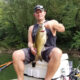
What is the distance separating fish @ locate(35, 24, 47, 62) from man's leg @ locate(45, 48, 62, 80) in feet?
0.60

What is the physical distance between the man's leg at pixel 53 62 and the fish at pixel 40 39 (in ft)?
0.60

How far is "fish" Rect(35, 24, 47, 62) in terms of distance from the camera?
130 inches

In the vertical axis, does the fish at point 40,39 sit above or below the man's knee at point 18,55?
above

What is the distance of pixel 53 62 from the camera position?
3.23 metres

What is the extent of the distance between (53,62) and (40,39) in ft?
1.28

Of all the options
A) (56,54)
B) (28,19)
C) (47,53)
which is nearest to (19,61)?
(47,53)

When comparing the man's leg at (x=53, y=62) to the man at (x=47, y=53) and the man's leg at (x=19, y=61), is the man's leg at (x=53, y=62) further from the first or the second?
the man's leg at (x=19, y=61)

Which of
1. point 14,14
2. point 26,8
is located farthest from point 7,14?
point 26,8

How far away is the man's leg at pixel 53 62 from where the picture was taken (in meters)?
3.21

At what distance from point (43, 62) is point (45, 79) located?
265 millimetres

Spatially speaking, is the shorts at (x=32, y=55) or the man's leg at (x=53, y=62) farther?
the shorts at (x=32, y=55)

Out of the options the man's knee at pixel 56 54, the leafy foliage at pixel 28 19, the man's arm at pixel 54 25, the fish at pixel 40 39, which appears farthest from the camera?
the leafy foliage at pixel 28 19

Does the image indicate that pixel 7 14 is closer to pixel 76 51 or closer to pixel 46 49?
pixel 76 51

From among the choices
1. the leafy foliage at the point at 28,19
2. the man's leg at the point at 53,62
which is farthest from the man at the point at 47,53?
the leafy foliage at the point at 28,19
